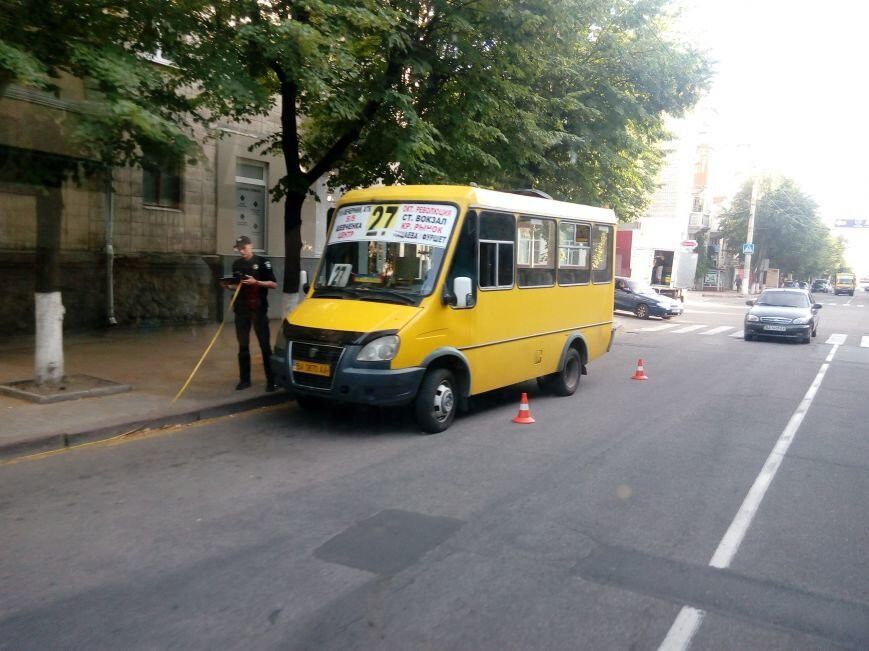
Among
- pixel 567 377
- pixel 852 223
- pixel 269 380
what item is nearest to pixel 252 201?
pixel 269 380

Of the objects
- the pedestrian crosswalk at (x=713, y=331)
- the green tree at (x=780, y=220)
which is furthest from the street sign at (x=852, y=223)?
the pedestrian crosswalk at (x=713, y=331)

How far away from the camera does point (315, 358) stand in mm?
7969

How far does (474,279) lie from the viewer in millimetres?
8742

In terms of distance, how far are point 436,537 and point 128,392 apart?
5.73 metres

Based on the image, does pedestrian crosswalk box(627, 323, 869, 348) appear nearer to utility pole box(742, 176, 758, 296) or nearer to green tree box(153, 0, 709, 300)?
green tree box(153, 0, 709, 300)

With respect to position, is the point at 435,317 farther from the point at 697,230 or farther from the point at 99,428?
the point at 697,230

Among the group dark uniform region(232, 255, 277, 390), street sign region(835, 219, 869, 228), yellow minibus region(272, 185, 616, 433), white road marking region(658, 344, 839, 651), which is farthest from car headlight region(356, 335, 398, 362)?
street sign region(835, 219, 869, 228)

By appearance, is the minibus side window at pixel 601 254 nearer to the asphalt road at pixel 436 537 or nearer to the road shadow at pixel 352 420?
the road shadow at pixel 352 420

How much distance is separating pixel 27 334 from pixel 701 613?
12.4 m

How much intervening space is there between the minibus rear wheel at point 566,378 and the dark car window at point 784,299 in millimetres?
12983

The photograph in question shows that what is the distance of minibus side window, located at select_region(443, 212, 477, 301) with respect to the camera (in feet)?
27.7

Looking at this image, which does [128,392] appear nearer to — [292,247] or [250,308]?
[250,308]

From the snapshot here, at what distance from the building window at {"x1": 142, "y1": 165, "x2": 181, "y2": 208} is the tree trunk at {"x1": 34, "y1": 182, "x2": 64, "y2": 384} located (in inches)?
243

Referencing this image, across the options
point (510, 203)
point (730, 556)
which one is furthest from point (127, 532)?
point (510, 203)
